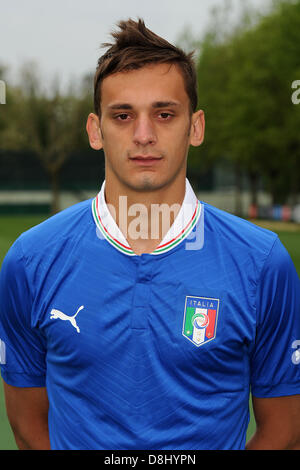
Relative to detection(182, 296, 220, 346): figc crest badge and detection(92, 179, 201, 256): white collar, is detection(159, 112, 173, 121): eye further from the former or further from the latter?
detection(182, 296, 220, 346): figc crest badge

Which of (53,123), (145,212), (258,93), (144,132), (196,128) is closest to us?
(144,132)

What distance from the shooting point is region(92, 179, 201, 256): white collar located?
95.4 inches

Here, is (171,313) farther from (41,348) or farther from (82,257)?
(41,348)

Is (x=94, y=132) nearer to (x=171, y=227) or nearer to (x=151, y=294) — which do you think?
(x=171, y=227)

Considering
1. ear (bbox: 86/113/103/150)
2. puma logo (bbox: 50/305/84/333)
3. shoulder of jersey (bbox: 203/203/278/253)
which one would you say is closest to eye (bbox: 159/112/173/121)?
ear (bbox: 86/113/103/150)

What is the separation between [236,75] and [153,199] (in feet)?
137

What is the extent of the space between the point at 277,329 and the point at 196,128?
2.60 ft

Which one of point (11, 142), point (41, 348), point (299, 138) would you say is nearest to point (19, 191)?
point (11, 142)

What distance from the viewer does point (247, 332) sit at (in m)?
2.35

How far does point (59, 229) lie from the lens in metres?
2.55

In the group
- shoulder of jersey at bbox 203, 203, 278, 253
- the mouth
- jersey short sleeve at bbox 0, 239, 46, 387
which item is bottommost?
jersey short sleeve at bbox 0, 239, 46, 387

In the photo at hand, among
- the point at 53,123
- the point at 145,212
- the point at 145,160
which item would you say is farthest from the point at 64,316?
the point at 53,123

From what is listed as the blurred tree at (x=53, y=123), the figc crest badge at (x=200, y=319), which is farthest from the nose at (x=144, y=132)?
the blurred tree at (x=53, y=123)

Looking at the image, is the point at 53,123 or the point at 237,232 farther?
the point at 53,123
